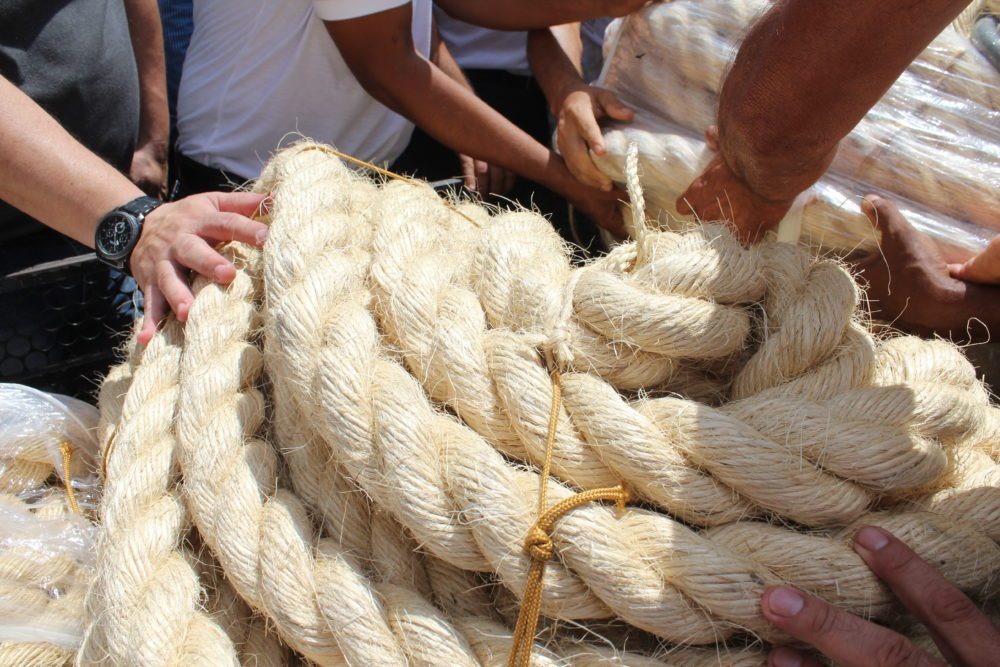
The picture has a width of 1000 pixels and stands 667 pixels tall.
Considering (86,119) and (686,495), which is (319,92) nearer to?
(86,119)

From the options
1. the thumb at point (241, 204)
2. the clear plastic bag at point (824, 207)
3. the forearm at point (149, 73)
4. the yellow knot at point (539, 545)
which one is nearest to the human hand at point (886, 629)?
the yellow knot at point (539, 545)

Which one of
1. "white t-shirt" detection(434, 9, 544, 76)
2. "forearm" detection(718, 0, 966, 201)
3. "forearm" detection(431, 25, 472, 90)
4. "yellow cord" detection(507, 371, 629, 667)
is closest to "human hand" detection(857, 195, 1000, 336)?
"forearm" detection(718, 0, 966, 201)

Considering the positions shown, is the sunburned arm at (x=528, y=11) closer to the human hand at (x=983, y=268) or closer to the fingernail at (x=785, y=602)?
the human hand at (x=983, y=268)

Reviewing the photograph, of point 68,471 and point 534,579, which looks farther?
point 68,471

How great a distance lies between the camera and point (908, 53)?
72 centimetres

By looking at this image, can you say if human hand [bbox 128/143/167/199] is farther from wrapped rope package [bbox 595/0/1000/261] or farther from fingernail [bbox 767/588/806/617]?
fingernail [bbox 767/588/806/617]

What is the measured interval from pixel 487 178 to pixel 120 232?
1026 millimetres

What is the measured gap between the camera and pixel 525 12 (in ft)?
6.23

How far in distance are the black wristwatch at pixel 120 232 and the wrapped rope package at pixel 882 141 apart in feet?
2.64

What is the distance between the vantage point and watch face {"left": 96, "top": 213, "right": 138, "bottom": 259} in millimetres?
1273

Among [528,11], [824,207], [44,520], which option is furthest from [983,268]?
[44,520]

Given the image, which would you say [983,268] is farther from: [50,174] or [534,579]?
[50,174]

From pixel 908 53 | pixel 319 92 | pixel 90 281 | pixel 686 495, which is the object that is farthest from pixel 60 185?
pixel 908 53

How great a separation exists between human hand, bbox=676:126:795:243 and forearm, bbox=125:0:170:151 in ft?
5.05
